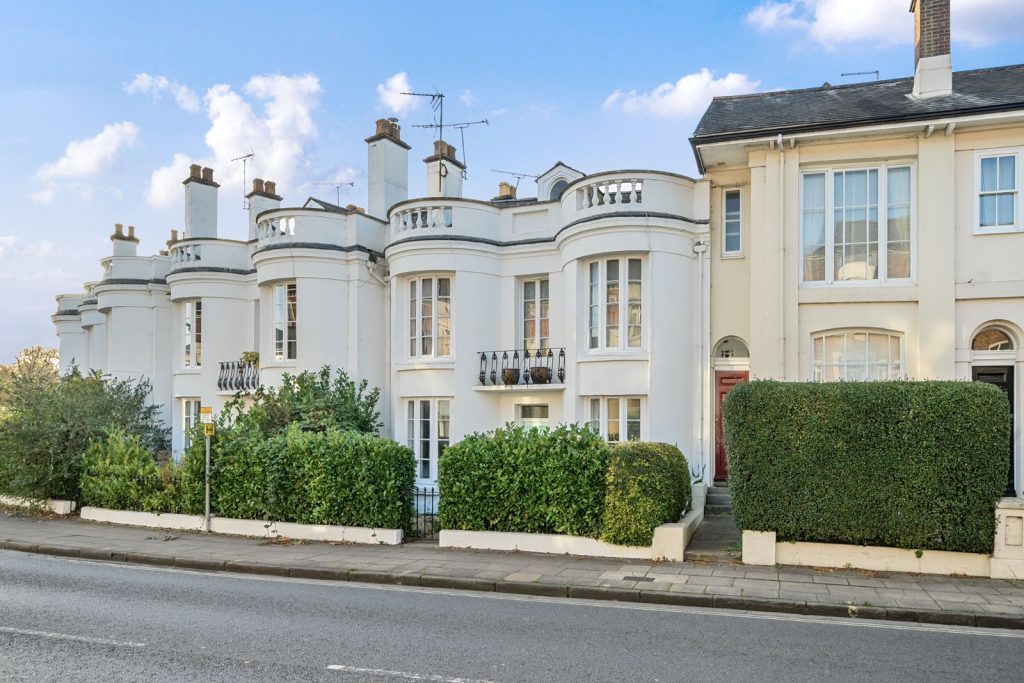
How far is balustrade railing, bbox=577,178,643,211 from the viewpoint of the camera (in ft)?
54.2

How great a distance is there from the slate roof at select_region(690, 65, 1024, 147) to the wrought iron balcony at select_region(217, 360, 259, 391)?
43.3 feet

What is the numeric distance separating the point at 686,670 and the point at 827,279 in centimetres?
1048

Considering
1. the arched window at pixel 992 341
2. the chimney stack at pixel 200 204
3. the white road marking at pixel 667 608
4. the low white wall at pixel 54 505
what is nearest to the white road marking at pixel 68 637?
the white road marking at pixel 667 608

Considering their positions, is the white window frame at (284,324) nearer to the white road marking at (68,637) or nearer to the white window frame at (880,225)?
the white road marking at (68,637)

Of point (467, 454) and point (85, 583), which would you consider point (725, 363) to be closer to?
point (467, 454)

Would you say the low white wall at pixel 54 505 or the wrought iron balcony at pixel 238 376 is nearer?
the low white wall at pixel 54 505

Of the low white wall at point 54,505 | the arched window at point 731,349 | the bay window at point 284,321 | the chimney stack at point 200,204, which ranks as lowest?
the low white wall at point 54,505

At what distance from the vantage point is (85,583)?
34.7ft

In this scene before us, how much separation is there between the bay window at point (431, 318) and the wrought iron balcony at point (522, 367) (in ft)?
3.51

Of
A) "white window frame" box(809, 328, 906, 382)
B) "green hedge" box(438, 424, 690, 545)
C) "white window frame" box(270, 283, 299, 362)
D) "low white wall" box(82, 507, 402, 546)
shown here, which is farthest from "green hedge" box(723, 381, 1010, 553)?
"white window frame" box(270, 283, 299, 362)

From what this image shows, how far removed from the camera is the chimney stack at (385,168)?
69.3 feet

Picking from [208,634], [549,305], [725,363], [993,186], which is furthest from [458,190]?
[208,634]

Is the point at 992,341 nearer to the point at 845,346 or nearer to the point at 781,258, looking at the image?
the point at 845,346

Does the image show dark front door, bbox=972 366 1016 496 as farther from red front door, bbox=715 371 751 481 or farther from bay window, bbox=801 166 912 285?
red front door, bbox=715 371 751 481
